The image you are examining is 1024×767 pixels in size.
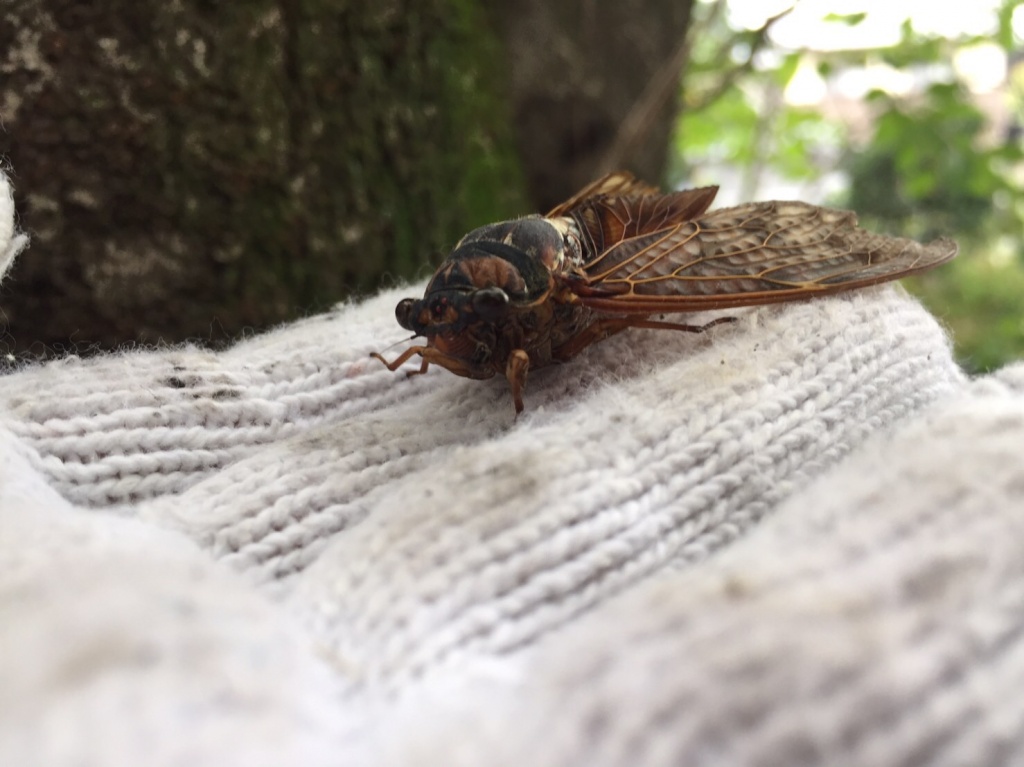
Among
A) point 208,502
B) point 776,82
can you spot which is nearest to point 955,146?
point 776,82

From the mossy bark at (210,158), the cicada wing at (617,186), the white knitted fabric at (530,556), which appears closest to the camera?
the white knitted fabric at (530,556)

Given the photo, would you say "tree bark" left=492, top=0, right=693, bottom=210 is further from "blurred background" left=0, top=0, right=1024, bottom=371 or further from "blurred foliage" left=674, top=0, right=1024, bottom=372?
"blurred foliage" left=674, top=0, right=1024, bottom=372

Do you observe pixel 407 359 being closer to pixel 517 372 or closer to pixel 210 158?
pixel 517 372

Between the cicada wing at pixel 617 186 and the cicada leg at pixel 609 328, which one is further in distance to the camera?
the cicada wing at pixel 617 186

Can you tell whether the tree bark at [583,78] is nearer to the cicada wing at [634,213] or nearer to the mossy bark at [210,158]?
the mossy bark at [210,158]

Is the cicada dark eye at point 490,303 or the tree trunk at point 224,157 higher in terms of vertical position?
the tree trunk at point 224,157

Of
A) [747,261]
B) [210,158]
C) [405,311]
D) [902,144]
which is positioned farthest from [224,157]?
[902,144]

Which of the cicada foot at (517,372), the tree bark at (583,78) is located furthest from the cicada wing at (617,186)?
the tree bark at (583,78)
